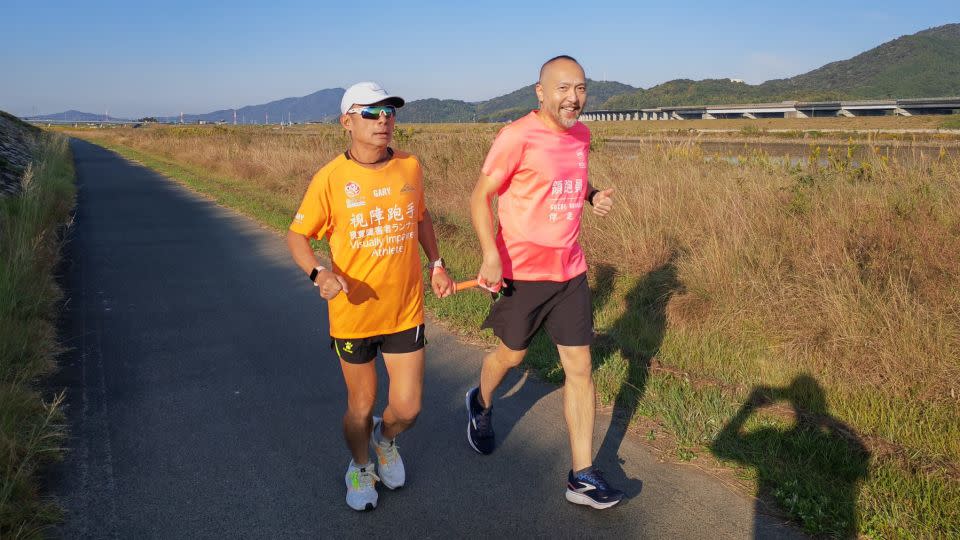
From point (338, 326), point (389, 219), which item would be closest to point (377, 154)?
point (389, 219)

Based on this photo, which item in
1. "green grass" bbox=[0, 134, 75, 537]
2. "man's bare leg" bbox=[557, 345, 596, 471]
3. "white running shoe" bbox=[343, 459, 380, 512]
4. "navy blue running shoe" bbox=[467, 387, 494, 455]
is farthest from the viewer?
"navy blue running shoe" bbox=[467, 387, 494, 455]

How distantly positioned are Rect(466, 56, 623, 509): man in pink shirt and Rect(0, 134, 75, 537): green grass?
2.40 meters

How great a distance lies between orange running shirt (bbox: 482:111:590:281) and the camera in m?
3.69

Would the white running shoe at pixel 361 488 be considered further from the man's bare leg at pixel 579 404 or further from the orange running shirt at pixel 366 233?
the man's bare leg at pixel 579 404

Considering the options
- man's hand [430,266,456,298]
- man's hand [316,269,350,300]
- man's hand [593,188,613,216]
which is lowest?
man's hand [430,266,456,298]

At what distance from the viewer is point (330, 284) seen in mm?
3148

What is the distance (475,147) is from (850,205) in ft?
27.9

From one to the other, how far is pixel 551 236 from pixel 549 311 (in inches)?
16.0

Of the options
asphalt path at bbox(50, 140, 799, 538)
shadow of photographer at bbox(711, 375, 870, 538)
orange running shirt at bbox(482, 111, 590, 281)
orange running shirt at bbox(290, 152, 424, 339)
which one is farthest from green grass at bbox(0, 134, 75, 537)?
→ shadow of photographer at bbox(711, 375, 870, 538)

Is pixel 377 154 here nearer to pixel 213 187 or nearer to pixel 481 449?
pixel 481 449

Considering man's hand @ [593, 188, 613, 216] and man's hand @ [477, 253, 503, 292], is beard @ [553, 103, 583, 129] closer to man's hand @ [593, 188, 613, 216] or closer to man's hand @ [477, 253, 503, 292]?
man's hand @ [593, 188, 613, 216]

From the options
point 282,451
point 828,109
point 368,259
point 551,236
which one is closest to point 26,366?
point 282,451

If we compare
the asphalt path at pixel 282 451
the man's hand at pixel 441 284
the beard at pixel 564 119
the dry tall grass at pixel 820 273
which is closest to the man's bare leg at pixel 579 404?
the asphalt path at pixel 282 451

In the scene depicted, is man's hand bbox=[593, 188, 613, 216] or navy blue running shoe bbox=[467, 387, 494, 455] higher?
man's hand bbox=[593, 188, 613, 216]
